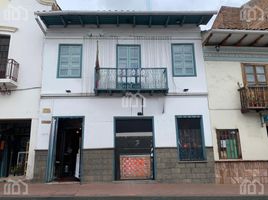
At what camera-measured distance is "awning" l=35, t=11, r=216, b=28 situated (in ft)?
35.2

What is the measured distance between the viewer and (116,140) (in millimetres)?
10578

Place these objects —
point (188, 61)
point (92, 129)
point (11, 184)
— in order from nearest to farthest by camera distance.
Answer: point (11, 184) → point (92, 129) → point (188, 61)

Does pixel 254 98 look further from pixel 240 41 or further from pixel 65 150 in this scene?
pixel 65 150

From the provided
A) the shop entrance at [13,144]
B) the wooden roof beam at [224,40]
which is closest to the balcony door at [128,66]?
the wooden roof beam at [224,40]

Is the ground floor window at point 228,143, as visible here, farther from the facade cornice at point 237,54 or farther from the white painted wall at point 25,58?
the white painted wall at point 25,58

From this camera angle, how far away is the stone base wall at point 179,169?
10.2m

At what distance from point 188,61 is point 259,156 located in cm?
510

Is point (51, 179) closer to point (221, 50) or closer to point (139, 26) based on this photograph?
point (139, 26)

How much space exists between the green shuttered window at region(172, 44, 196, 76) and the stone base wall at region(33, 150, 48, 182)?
21.6 feet

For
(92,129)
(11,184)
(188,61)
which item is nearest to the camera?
(11,184)

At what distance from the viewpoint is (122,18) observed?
11.1 m

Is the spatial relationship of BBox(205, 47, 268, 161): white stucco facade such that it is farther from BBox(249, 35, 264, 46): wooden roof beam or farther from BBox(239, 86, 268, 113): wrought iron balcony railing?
BBox(239, 86, 268, 113): wrought iron balcony railing

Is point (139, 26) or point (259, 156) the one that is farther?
point (139, 26)

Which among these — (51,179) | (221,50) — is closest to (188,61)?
(221,50)
